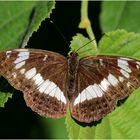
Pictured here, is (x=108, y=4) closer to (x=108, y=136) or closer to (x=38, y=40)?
(x=38, y=40)

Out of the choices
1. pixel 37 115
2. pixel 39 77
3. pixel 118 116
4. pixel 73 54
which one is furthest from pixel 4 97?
pixel 37 115

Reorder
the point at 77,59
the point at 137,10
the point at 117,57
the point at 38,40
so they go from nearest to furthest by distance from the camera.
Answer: the point at 117,57, the point at 77,59, the point at 38,40, the point at 137,10

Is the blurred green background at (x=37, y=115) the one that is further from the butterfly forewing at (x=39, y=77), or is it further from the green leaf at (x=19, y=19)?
the butterfly forewing at (x=39, y=77)

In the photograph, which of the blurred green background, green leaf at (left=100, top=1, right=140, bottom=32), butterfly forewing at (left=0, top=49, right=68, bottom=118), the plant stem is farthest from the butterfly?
green leaf at (left=100, top=1, right=140, bottom=32)

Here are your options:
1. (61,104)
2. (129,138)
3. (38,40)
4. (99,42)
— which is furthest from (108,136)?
(38,40)

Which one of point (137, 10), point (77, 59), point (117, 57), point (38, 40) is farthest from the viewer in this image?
point (137, 10)

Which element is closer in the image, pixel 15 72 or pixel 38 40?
pixel 15 72

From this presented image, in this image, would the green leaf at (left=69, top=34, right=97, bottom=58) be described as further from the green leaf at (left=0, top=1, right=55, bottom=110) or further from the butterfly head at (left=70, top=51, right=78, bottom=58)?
the green leaf at (left=0, top=1, right=55, bottom=110)
